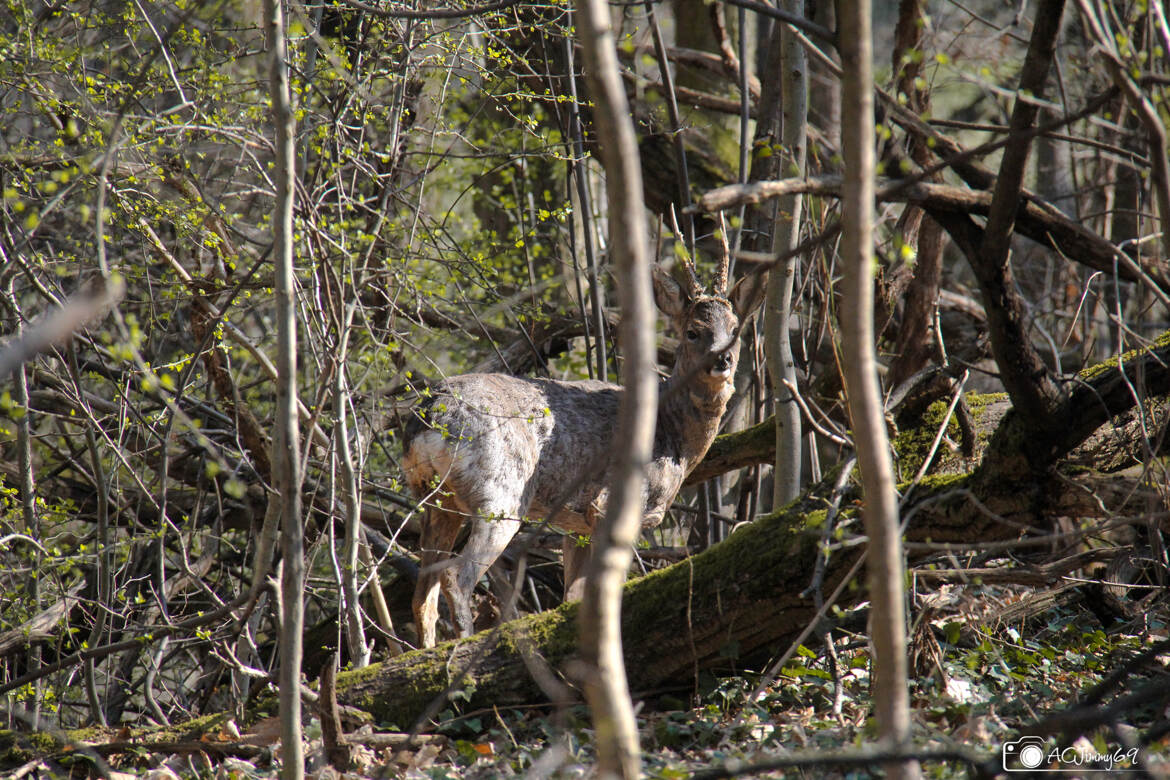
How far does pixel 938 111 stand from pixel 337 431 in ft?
62.3

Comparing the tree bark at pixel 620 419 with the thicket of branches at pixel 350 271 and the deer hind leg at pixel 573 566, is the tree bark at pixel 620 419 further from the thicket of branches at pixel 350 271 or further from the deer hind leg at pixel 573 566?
the deer hind leg at pixel 573 566

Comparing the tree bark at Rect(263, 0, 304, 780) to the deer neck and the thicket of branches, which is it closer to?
the thicket of branches

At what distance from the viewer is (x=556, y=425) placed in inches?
231

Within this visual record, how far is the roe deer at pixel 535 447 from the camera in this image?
5.39 metres

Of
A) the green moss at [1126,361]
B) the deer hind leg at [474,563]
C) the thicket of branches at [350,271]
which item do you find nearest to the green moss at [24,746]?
the thicket of branches at [350,271]

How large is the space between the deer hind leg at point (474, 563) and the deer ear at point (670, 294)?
5.87ft

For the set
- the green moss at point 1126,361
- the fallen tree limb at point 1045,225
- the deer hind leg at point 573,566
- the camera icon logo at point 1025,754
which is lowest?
the camera icon logo at point 1025,754

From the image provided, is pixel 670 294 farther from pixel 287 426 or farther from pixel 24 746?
pixel 24 746

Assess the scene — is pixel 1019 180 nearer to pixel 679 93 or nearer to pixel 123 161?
pixel 123 161

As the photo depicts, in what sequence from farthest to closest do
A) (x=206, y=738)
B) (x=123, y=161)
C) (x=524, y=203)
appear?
(x=524, y=203) → (x=123, y=161) → (x=206, y=738)

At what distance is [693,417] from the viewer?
610 centimetres

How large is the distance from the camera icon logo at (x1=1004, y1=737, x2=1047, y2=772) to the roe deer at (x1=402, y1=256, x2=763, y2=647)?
2.40 m

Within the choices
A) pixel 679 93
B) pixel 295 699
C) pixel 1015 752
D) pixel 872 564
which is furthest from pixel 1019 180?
pixel 679 93

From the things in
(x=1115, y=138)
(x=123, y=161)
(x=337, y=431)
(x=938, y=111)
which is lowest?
(x=337, y=431)
